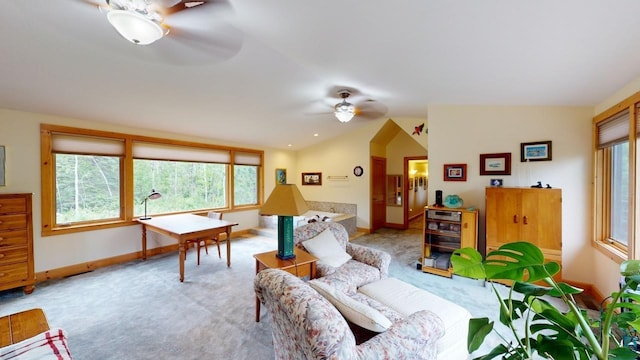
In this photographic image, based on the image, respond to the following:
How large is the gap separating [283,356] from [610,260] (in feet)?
11.3

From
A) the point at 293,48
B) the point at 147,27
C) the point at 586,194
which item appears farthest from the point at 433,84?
the point at 147,27

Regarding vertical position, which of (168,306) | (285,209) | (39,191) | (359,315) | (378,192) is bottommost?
(168,306)

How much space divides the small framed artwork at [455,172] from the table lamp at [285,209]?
2.70 metres

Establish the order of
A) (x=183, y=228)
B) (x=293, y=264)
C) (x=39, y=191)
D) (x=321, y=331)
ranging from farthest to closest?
→ (x=183, y=228)
(x=39, y=191)
(x=293, y=264)
(x=321, y=331)

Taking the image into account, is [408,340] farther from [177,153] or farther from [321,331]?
[177,153]

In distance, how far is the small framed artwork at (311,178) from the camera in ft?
23.7

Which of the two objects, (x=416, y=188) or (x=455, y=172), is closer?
(x=455, y=172)

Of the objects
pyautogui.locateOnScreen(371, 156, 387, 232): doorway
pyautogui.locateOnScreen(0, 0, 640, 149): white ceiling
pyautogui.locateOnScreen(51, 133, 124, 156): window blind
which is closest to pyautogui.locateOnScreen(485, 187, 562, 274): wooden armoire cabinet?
pyautogui.locateOnScreen(0, 0, 640, 149): white ceiling

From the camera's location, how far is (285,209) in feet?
7.38

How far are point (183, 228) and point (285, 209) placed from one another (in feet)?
7.54

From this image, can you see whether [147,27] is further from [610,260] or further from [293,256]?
[610,260]

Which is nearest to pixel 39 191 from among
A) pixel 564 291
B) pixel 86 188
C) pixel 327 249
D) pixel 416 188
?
pixel 86 188

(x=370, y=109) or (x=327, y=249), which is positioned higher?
(x=370, y=109)

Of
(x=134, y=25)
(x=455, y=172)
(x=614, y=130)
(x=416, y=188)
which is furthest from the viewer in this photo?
(x=416, y=188)
